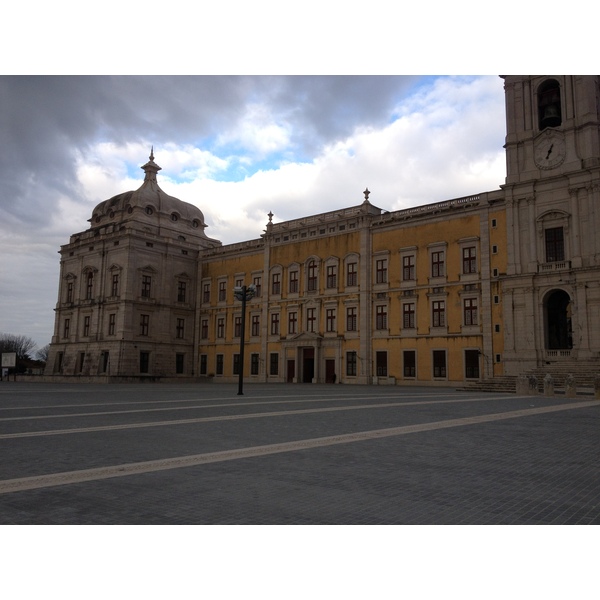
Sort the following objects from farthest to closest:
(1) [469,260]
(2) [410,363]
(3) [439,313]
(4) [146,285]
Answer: (4) [146,285] < (2) [410,363] < (3) [439,313] < (1) [469,260]

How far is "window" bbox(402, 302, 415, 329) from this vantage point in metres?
41.8

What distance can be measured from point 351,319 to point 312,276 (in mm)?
5640

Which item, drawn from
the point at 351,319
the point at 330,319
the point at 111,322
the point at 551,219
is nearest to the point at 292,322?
the point at 330,319

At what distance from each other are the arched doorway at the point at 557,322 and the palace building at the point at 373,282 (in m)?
0.13

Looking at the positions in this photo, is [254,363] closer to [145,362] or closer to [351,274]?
[145,362]

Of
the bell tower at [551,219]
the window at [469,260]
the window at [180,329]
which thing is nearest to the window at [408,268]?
the window at [469,260]

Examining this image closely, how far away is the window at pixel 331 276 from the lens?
46.8m

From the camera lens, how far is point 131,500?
5645 millimetres

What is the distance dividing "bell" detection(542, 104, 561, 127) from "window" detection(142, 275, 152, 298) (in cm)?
3626

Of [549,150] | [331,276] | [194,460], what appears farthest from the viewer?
[331,276]

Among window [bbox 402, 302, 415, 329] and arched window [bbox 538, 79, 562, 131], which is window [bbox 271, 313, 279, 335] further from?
arched window [bbox 538, 79, 562, 131]

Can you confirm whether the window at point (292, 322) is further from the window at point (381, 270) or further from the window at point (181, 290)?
the window at point (181, 290)

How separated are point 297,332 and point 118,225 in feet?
69.7

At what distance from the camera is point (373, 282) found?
44562mm
